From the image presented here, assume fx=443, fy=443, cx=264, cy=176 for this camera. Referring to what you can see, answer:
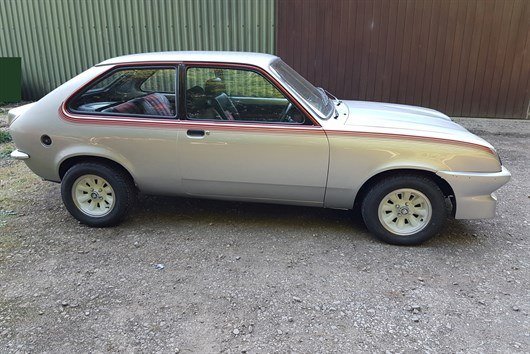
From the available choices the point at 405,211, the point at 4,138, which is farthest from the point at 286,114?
the point at 4,138

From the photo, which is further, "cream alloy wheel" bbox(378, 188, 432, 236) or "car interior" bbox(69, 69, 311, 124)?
"car interior" bbox(69, 69, 311, 124)

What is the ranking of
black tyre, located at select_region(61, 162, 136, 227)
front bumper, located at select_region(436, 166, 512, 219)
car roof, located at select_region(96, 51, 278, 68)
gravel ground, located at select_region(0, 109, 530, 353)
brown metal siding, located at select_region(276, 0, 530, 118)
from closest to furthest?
1. gravel ground, located at select_region(0, 109, 530, 353)
2. front bumper, located at select_region(436, 166, 512, 219)
3. car roof, located at select_region(96, 51, 278, 68)
4. black tyre, located at select_region(61, 162, 136, 227)
5. brown metal siding, located at select_region(276, 0, 530, 118)

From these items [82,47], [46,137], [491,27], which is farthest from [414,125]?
[82,47]

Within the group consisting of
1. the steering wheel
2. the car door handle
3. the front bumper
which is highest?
the steering wheel

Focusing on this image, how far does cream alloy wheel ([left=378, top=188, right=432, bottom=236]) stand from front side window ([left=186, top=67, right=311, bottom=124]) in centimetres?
122

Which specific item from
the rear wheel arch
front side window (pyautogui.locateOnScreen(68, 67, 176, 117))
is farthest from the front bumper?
the rear wheel arch

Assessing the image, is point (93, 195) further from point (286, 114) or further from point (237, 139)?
point (286, 114)

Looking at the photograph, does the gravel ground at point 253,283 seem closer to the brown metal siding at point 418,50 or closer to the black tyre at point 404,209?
the black tyre at point 404,209

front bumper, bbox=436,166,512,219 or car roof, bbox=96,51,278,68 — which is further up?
car roof, bbox=96,51,278,68

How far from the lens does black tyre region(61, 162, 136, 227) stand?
416cm

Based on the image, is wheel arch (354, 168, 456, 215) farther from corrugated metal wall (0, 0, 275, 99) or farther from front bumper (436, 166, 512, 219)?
corrugated metal wall (0, 0, 275, 99)

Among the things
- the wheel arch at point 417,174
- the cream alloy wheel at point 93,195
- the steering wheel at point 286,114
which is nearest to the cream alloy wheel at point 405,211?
the wheel arch at point 417,174

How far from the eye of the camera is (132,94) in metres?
4.25

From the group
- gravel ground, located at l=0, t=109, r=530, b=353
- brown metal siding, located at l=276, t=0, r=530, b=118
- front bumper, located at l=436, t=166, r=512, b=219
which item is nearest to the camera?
gravel ground, located at l=0, t=109, r=530, b=353
